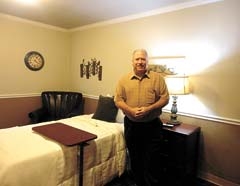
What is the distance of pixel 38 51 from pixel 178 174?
3.22m

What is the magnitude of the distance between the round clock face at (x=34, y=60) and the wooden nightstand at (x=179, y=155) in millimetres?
2732

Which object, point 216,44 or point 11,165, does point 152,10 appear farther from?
point 11,165

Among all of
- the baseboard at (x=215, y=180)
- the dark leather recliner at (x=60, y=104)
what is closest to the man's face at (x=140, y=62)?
the baseboard at (x=215, y=180)

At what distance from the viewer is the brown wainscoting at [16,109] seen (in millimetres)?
3482

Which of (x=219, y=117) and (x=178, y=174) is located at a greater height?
(x=219, y=117)

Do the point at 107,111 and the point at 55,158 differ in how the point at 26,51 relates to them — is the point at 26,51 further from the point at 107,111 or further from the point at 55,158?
the point at 55,158

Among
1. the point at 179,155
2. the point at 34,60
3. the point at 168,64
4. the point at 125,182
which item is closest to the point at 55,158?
the point at 125,182

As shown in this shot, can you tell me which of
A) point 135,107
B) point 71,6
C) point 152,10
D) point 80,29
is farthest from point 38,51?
point 135,107

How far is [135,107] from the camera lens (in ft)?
6.97

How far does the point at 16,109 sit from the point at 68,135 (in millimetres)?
2136

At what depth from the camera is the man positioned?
2.10m

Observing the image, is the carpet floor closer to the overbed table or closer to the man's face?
the overbed table

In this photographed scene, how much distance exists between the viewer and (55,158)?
185 centimetres

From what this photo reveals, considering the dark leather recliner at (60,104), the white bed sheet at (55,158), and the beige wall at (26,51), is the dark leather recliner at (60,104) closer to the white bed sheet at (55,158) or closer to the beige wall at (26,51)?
the beige wall at (26,51)
